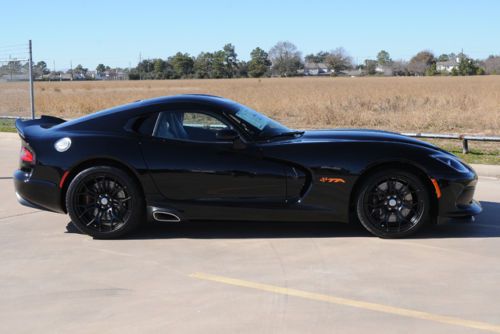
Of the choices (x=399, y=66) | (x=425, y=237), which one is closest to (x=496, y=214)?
(x=425, y=237)

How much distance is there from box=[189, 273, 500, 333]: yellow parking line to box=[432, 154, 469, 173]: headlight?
2098 millimetres

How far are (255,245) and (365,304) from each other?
67.3 inches

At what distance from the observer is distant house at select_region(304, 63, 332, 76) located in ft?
428

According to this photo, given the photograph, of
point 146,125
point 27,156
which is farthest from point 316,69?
point 27,156

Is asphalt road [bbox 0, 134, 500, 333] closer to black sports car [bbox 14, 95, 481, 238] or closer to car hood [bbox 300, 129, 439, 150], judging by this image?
black sports car [bbox 14, 95, 481, 238]

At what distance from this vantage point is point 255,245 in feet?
18.7

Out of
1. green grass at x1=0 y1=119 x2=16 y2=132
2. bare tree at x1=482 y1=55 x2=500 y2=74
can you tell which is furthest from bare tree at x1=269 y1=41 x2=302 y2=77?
green grass at x1=0 y1=119 x2=16 y2=132

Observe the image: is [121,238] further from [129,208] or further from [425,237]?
[425,237]

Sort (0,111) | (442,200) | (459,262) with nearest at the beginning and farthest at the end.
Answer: (459,262) → (442,200) → (0,111)

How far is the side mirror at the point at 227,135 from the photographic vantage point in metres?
5.80

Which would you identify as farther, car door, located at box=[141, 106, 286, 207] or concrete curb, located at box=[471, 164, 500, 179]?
concrete curb, located at box=[471, 164, 500, 179]

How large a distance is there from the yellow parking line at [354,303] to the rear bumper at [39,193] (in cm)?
193

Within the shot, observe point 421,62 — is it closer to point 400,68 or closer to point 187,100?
point 400,68

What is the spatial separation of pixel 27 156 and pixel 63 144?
0.44m
